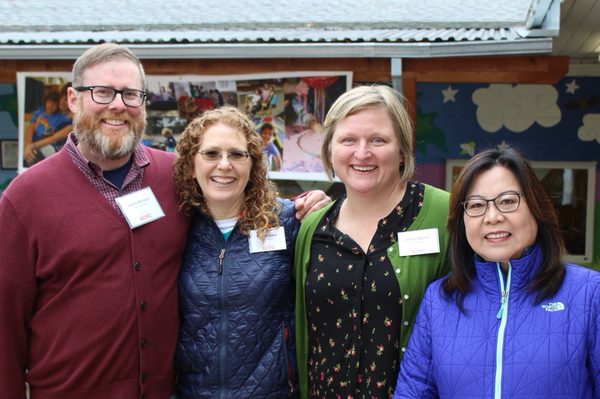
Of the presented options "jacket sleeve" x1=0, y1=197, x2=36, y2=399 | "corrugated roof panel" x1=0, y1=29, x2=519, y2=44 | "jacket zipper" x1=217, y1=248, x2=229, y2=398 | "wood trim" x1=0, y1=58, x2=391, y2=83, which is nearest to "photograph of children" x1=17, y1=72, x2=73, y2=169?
"wood trim" x1=0, y1=58, x2=391, y2=83

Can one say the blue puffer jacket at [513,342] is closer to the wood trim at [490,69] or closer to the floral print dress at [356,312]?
the floral print dress at [356,312]

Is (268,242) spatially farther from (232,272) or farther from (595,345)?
(595,345)

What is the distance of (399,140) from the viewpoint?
2215 millimetres

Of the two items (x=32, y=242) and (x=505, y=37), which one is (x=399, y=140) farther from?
(x=505, y=37)

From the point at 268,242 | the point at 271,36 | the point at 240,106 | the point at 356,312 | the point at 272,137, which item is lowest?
the point at 356,312

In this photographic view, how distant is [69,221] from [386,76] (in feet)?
9.00

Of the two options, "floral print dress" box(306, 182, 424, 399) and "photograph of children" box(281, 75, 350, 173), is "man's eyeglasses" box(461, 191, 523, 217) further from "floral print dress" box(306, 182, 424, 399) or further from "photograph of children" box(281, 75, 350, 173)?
"photograph of children" box(281, 75, 350, 173)

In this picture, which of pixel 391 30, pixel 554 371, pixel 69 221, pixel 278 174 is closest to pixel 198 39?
pixel 278 174

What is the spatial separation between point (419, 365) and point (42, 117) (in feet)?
13.7

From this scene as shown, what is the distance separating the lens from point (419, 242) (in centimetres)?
212

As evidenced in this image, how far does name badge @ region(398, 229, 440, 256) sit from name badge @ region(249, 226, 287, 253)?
1.67 feet

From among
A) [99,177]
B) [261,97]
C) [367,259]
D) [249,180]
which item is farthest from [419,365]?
[261,97]

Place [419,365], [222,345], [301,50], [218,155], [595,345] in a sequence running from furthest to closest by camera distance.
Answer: [301,50] < [218,155] < [222,345] < [419,365] < [595,345]

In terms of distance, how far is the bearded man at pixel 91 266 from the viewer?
2176mm
